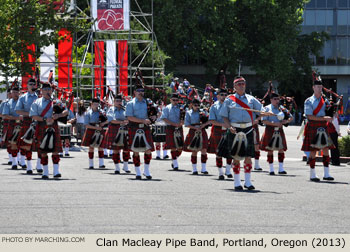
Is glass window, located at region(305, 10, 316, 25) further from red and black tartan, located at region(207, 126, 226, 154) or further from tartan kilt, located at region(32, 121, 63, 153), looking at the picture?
tartan kilt, located at region(32, 121, 63, 153)

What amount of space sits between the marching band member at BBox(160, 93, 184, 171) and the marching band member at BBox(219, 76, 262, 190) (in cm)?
464

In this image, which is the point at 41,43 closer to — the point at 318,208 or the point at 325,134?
the point at 325,134

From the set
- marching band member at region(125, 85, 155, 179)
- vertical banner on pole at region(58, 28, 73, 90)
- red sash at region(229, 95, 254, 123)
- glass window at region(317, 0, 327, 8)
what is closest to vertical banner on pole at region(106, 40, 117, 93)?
vertical banner on pole at region(58, 28, 73, 90)

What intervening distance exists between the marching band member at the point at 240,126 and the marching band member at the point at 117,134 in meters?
3.62

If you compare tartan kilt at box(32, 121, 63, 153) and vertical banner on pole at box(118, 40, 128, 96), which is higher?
vertical banner on pole at box(118, 40, 128, 96)

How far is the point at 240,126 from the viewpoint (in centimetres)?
1307

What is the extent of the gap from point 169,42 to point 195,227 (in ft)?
148

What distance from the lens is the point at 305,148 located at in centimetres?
1522

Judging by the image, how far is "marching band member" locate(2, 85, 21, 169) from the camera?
57.3 feet

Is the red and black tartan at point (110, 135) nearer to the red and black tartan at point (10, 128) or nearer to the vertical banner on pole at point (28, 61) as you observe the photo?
the red and black tartan at point (10, 128)

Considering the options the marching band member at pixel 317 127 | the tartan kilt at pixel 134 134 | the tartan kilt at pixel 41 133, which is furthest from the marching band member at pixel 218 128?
the tartan kilt at pixel 41 133

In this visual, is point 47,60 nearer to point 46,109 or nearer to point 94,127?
point 94,127

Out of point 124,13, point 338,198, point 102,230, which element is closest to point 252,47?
point 124,13

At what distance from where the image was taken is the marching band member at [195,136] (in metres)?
17.1
